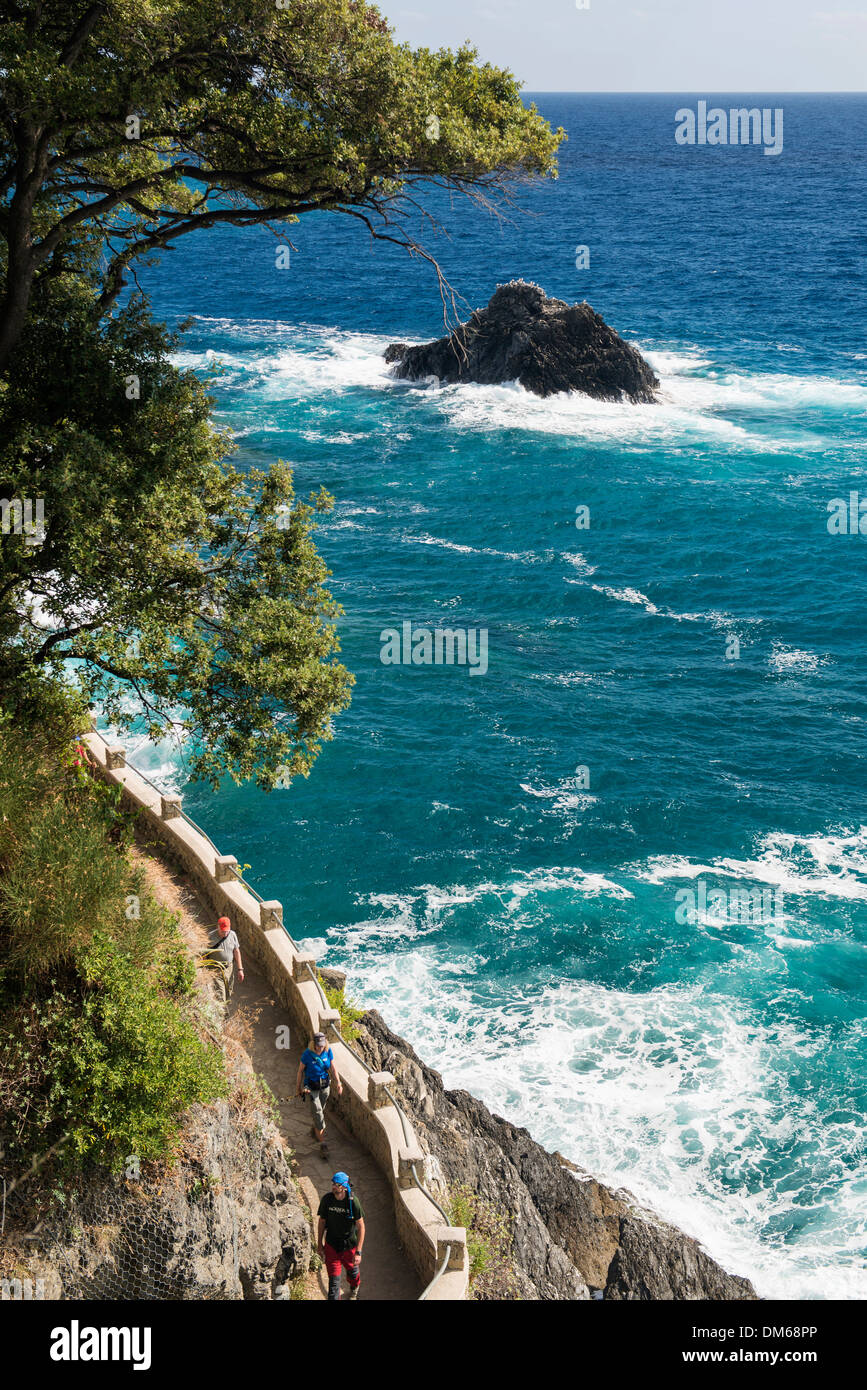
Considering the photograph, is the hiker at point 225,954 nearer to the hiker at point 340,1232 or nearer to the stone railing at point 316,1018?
the stone railing at point 316,1018

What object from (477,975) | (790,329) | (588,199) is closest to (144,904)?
(477,975)

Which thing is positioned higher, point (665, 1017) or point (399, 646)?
point (399, 646)

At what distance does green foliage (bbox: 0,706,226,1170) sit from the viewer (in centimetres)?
1236

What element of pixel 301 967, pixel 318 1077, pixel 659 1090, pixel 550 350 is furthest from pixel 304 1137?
pixel 550 350

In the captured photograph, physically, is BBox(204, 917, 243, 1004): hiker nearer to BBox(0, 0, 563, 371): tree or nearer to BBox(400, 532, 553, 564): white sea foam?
BBox(0, 0, 563, 371): tree

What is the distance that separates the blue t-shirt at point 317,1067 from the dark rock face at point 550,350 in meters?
64.1

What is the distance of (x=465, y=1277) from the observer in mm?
13219

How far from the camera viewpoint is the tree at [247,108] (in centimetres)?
1430

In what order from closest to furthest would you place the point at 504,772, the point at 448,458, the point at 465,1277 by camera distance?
the point at 465,1277 → the point at 504,772 → the point at 448,458

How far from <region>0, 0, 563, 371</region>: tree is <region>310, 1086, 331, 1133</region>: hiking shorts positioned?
448 inches

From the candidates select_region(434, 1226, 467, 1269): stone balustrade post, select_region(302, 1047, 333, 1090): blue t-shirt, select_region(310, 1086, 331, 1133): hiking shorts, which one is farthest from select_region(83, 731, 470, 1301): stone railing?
select_region(302, 1047, 333, 1090): blue t-shirt

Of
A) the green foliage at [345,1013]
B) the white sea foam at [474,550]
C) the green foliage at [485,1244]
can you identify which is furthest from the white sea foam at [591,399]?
the green foliage at [485,1244]

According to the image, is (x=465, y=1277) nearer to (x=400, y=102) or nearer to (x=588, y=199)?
(x=400, y=102)

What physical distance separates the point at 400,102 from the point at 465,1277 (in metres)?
15.5
